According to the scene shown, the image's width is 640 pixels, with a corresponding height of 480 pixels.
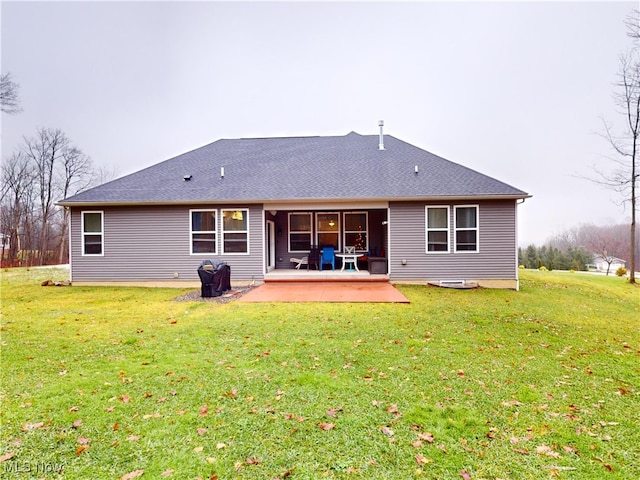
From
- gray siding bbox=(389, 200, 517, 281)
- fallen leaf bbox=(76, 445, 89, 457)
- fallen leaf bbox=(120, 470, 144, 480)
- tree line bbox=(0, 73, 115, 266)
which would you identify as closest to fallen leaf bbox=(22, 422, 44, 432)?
fallen leaf bbox=(76, 445, 89, 457)

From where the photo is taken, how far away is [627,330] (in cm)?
571

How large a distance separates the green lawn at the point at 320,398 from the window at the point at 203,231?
462 centimetres

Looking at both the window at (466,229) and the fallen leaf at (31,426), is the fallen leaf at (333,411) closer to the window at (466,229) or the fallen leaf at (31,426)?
the fallen leaf at (31,426)

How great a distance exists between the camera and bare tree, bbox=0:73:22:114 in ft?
40.5

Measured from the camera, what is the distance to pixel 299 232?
12.9 m

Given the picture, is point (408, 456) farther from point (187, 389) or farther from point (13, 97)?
point (13, 97)

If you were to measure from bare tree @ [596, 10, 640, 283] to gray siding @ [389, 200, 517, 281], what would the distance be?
733cm

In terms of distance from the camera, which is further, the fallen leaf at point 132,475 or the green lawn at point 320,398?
the green lawn at point 320,398

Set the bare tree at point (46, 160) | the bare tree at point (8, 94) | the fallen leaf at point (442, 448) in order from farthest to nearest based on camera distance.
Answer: the bare tree at point (46, 160) → the bare tree at point (8, 94) → the fallen leaf at point (442, 448)

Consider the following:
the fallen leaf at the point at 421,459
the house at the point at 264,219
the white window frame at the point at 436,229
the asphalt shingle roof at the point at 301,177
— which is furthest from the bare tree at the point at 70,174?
the fallen leaf at the point at 421,459

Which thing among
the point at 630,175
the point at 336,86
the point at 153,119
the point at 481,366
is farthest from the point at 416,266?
the point at 153,119

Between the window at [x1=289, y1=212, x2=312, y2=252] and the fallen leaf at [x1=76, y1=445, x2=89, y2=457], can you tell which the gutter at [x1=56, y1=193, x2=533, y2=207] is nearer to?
the window at [x1=289, y1=212, x2=312, y2=252]

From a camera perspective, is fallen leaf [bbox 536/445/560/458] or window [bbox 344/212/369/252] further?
window [bbox 344/212/369/252]

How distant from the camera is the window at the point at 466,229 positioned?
→ 1020 centimetres
